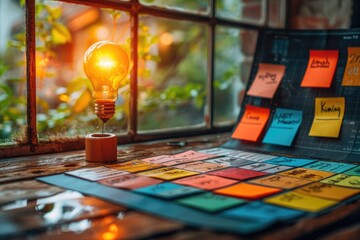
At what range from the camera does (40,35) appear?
1656mm

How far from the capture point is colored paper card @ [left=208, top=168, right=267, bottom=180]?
91 centimetres

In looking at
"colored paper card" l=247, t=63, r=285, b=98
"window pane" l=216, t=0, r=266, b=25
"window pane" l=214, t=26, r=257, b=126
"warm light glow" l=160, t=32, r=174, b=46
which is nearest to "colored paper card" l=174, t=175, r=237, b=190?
"colored paper card" l=247, t=63, r=285, b=98

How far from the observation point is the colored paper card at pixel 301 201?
0.70 m

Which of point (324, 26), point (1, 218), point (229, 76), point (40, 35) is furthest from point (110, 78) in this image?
point (324, 26)

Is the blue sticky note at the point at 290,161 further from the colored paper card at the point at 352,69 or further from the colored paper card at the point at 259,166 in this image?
the colored paper card at the point at 352,69

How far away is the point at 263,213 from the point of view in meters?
0.67

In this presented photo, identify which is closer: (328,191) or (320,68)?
(328,191)

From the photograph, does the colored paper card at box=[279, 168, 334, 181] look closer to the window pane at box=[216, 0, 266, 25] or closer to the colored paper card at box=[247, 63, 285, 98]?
the colored paper card at box=[247, 63, 285, 98]

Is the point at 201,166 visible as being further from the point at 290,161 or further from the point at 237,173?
the point at 290,161

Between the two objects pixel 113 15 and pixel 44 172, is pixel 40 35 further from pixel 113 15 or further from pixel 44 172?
pixel 44 172

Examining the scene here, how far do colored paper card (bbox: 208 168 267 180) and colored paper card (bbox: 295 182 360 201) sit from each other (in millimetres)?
126

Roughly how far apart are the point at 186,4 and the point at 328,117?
2.81 feet

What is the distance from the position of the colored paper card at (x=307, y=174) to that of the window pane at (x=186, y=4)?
2.51ft

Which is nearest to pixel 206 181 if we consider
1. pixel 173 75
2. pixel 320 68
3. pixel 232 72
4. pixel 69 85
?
pixel 320 68
